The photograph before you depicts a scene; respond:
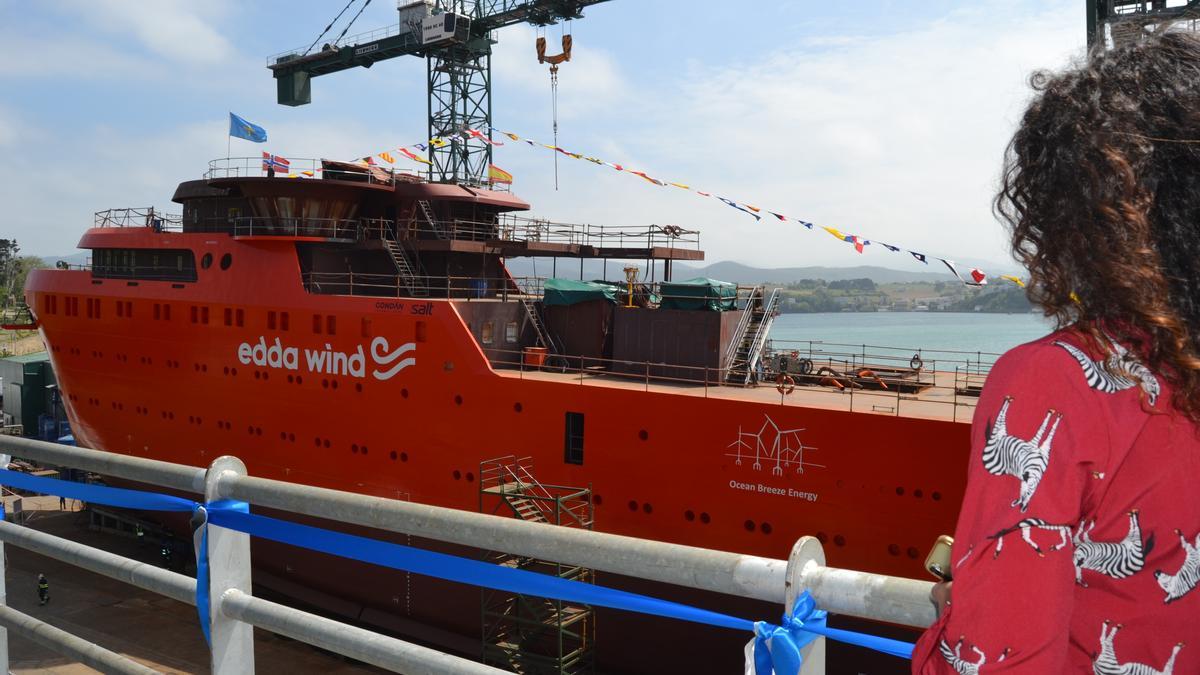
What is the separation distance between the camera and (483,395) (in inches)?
481

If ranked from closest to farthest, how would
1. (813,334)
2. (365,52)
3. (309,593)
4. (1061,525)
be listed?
1. (1061,525)
2. (309,593)
3. (365,52)
4. (813,334)

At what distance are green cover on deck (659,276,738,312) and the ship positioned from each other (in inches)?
1.4

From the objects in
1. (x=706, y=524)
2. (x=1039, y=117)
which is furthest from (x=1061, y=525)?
(x=706, y=524)

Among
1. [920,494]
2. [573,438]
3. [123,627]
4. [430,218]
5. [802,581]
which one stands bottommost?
[123,627]

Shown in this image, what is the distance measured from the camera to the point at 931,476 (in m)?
9.47

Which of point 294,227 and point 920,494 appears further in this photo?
point 294,227

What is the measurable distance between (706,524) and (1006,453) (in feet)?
31.5

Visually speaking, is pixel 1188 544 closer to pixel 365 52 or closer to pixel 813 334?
pixel 365 52

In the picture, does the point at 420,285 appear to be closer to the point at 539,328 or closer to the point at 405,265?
the point at 405,265

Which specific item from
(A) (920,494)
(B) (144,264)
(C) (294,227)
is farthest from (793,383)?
(B) (144,264)

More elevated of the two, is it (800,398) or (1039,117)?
(1039,117)

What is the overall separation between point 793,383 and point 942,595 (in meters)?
10.6

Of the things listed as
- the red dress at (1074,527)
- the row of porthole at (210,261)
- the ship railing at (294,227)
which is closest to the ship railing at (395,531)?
the red dress at (1074,527)

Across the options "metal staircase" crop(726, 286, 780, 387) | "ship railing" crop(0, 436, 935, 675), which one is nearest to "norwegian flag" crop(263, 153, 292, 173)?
"metal staircase" crop(726, 286, 780, 387)
